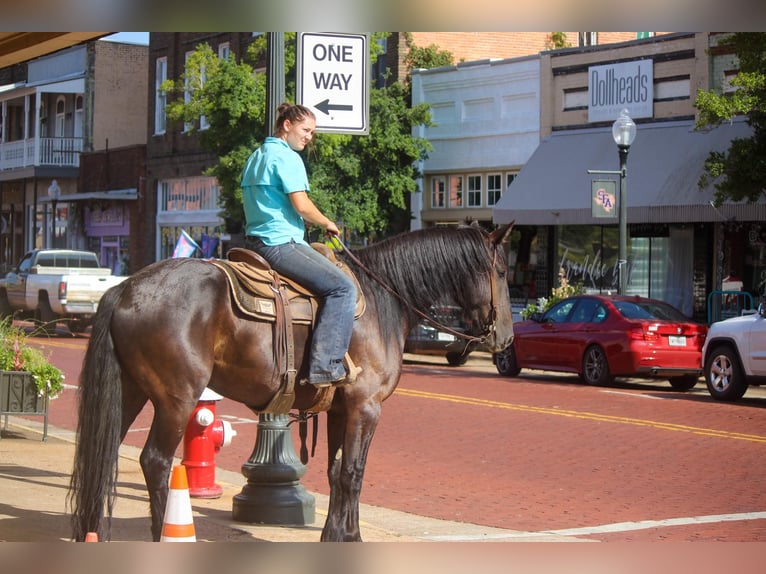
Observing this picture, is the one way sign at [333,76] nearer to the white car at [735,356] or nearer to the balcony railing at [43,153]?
the white car at [735,356]

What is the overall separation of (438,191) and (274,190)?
88.9ft

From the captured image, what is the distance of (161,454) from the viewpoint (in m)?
6.69

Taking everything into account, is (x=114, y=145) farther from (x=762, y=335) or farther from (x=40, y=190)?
(x=762, y=335)

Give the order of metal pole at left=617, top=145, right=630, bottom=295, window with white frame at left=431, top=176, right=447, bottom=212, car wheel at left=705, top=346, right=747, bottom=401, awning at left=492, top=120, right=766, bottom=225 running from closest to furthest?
car wheel at left=705, top=346, right=747, bottom=401
metal pole at left=617, top=145, right=630, bottom=295
awning at left=492, top=120, right=766, bottom=225
window with white frame at left=431, top=176, right=447, bottom=212

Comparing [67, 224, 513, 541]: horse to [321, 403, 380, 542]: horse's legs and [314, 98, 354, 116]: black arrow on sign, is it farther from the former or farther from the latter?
[314, 98, 354, 116]: black arrow on sign

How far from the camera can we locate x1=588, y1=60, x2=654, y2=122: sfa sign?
2900 centimetres

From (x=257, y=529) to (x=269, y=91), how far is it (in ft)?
10.9

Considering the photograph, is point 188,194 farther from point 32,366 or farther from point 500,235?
point 500,235

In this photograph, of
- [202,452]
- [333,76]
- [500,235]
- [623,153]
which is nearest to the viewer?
[500,235]

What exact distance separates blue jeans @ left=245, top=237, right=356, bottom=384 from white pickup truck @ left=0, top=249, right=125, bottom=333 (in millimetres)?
21372

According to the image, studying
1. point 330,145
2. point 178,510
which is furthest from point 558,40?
point 178,510

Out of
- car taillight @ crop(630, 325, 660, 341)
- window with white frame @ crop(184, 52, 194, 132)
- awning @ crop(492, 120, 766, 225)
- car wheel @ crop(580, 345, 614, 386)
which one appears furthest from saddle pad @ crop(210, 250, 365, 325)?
window with white frame @ crop(184, 52, 194, 132)
